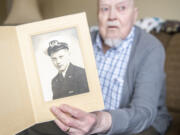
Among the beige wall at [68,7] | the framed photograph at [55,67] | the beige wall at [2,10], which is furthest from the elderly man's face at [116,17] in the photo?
the beige wall at [2,10]

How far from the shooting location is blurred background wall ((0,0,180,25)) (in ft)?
5.38

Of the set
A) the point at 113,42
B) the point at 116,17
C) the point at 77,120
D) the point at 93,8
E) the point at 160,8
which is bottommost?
the point at 77,120

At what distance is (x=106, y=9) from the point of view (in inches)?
40.1

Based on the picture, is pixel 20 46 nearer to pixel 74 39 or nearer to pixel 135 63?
pixel 74 39

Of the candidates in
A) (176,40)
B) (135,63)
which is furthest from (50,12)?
(135,63)

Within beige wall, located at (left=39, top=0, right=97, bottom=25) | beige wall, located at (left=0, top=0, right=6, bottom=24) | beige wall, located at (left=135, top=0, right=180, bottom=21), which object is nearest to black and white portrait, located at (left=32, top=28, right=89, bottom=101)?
beige wall, located at (left=135, top=0, right=180, bottom=21)

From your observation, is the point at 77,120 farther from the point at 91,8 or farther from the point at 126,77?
the point at 91,8

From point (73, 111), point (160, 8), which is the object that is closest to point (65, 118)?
point (73, 111)

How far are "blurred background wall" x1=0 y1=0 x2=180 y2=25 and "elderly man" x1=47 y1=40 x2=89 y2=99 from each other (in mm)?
1184

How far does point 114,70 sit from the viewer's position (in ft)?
3.40

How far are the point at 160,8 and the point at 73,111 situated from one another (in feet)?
4.27

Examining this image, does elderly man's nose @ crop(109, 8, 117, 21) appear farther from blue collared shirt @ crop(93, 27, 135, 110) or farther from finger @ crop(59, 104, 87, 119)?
finger @ crop(59, 104, 87, 119)

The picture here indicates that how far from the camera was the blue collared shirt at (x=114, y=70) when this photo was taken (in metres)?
1.01

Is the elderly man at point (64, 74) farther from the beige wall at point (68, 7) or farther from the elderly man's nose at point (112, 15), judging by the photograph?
the beige wall at point (68, 7)
